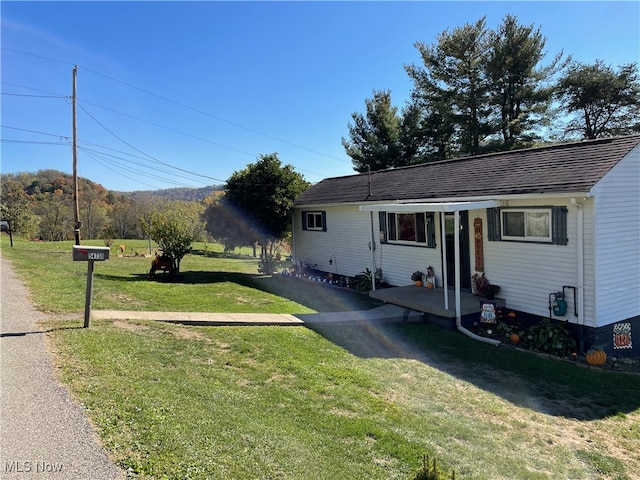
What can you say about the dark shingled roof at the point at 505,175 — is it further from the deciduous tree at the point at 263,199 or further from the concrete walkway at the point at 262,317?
the concrete walkway at the point at 262,317

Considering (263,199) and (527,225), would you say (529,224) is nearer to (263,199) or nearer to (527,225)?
(527,225)

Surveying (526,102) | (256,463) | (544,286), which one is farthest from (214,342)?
(526,102)

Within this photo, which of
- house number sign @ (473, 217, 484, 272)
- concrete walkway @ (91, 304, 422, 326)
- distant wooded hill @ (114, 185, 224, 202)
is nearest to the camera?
concrete walkway @ (91, 304, 422, 326)

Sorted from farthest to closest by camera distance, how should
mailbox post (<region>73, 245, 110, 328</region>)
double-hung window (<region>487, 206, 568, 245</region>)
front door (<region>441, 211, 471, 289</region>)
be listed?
1. front door (<region>441, 211, 471, 289</region>)
2. double-hung window (<region>487, 206, 568, 245</region>)
3. mailbox post (<region>73, 245, 110, 328</region>)

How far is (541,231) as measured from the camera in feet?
28.3

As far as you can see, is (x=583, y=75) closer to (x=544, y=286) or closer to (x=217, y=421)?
(x=544, y=286)

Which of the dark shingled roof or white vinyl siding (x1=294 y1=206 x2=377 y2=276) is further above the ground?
the dark shingled roof

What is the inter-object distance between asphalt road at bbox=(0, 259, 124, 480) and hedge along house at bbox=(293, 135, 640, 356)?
7.24 metres

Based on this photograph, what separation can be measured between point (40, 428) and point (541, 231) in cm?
876

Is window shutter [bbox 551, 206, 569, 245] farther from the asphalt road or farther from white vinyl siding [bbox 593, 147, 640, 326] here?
the asphalt road

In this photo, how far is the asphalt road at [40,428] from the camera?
2939mm

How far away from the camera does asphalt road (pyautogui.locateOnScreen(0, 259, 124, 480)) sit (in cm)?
294

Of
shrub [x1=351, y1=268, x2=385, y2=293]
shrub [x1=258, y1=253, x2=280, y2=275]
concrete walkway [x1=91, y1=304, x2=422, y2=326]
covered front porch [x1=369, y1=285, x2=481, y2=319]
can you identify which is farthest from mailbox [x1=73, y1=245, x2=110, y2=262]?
shrub [x1=258, y1=253, x2=280, y2=275]

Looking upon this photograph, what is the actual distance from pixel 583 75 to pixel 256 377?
3307 cm
